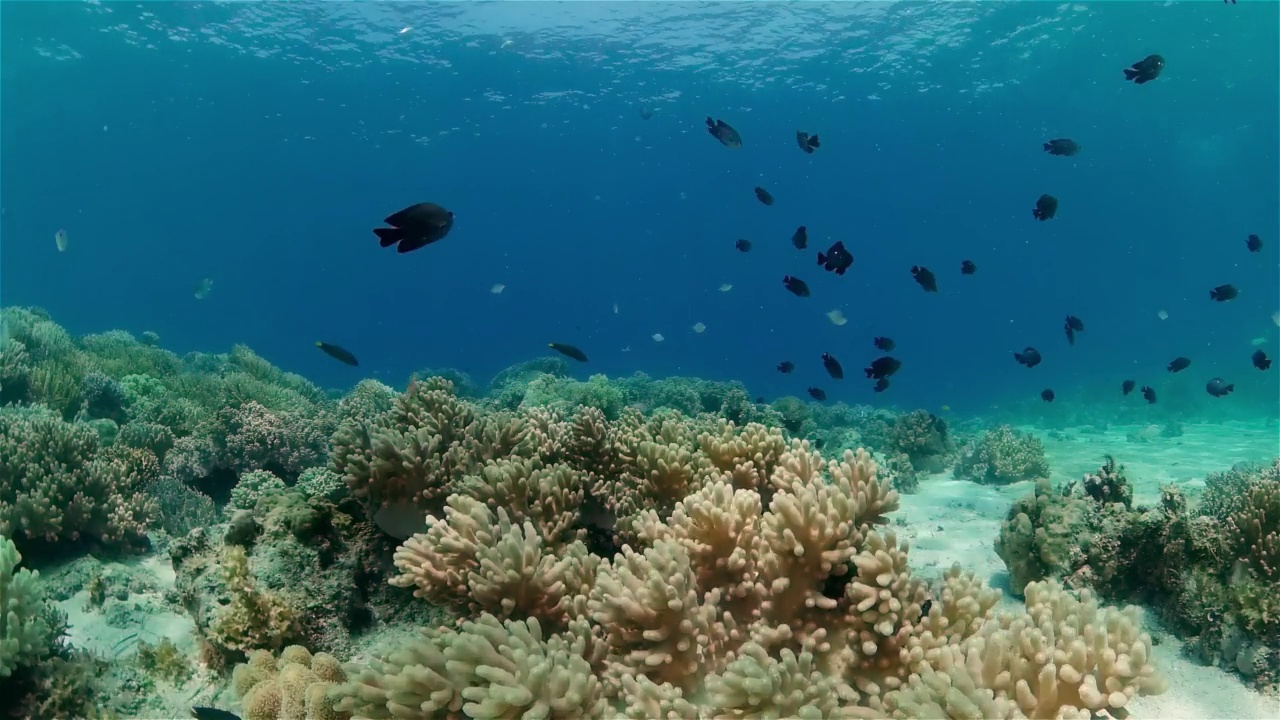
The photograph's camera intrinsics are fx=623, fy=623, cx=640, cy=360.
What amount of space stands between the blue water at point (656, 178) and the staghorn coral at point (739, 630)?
36.4 m

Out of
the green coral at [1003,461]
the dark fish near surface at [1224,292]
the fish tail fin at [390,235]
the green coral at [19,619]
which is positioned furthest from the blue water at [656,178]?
the green coral at [19,619]

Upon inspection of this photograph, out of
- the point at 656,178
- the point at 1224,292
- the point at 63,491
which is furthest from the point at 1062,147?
the point at 656,178

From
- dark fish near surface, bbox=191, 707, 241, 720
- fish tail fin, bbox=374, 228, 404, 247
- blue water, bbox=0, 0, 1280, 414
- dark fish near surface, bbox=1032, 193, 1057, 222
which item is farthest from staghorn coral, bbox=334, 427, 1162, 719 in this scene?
blue water, bbox=0, 0, 1280, 414

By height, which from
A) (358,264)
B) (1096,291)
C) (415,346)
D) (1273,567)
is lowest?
(1273,567)

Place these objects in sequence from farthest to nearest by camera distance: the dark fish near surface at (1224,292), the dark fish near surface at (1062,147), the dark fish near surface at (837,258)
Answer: the dark fish near surface at (1224,292)
the dark fish near surface at (1062,147)
the dark fish near surface at (837,258)

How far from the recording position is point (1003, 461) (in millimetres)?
11664

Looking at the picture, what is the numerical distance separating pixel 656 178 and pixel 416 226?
81011 mm

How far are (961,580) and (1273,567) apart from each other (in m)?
2.56

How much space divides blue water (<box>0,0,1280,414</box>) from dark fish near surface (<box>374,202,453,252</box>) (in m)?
34.0

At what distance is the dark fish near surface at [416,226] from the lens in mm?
4469

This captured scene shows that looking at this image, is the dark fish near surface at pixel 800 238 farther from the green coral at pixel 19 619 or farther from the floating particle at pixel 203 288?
the floating particle at pixel 203 288

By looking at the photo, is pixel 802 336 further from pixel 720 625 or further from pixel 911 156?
pixel 720 625

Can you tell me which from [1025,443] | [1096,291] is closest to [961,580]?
[1025,443]

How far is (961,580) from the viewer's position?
3207mm
